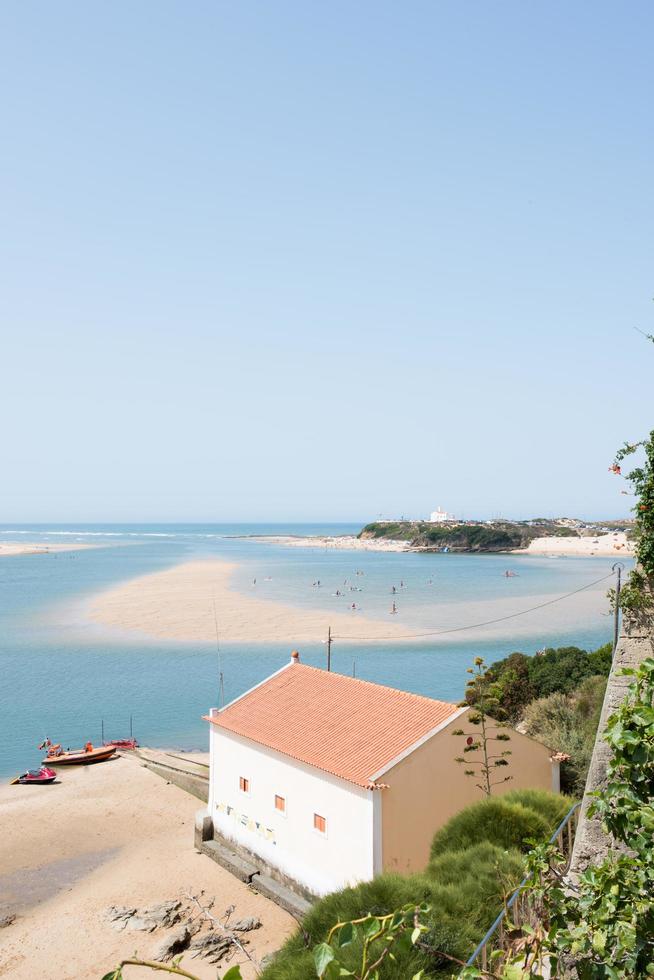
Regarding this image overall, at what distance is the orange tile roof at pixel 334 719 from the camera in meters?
18.1

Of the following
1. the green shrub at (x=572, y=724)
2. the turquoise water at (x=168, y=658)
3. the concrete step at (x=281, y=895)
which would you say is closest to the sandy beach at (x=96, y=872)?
the concrete step at (x=281, y=895)

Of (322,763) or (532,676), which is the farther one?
(532,676)

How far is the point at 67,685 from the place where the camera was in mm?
49906

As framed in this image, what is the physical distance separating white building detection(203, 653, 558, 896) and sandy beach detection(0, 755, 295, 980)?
1.51 m

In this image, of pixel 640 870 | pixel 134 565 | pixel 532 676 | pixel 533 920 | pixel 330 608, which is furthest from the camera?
pixel 134 565

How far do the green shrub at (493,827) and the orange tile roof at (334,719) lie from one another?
229 cm

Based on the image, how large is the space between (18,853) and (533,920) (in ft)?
72.8

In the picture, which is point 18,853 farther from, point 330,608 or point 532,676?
point 330,608

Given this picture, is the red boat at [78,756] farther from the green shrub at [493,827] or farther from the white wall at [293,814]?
the green shrub at [493,827]

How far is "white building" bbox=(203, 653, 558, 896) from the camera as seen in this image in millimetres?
17234

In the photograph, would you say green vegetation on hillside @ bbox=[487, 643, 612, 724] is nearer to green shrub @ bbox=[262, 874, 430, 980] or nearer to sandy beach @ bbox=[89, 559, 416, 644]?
green shrub @ bbox=[262, 874, 430, 980]

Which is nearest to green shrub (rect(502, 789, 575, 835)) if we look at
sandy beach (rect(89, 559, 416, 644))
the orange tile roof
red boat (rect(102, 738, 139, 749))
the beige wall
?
the beige wall

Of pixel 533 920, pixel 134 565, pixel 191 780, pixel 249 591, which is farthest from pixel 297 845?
pixel 134 565

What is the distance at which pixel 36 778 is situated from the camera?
33125 millimetres
